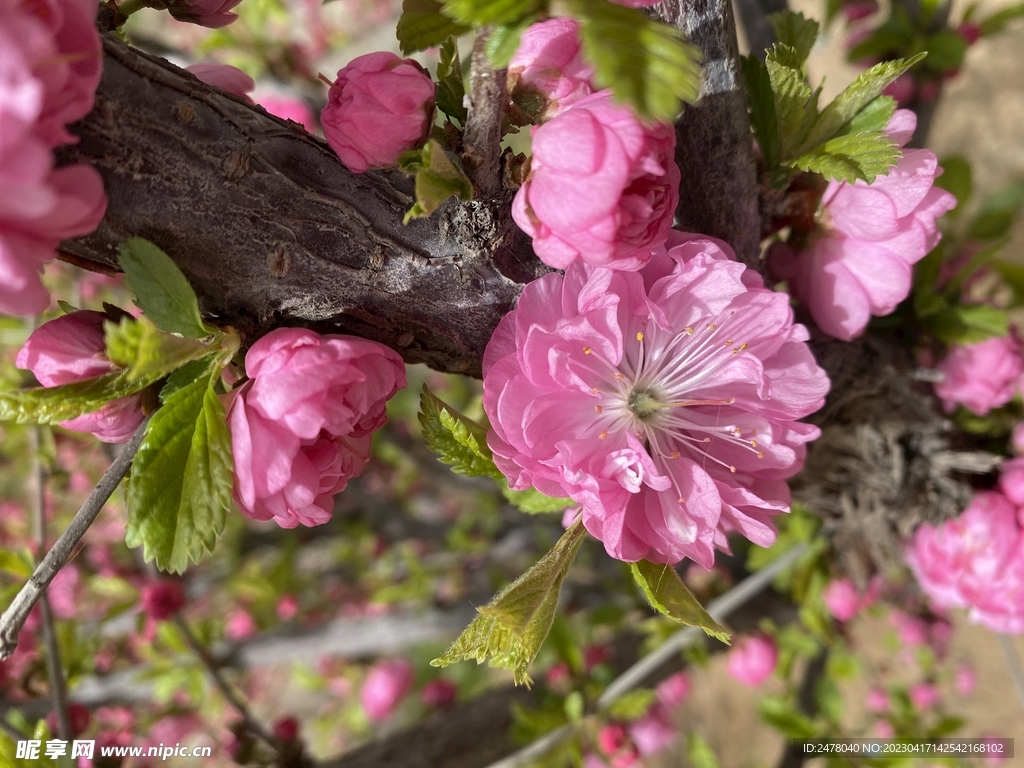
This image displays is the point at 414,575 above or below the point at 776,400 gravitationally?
below

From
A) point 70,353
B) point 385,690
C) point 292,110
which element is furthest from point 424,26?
point 385,690

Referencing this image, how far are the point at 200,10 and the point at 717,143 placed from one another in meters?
0.53

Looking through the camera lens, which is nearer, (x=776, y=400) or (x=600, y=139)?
(x=600, y=139)

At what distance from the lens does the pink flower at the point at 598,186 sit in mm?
494

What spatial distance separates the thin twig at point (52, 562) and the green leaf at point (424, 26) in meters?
0.43

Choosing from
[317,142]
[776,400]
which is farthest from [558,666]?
[317,142]

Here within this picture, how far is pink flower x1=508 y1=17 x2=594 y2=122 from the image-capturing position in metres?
0.57

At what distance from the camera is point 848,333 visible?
2.75ft

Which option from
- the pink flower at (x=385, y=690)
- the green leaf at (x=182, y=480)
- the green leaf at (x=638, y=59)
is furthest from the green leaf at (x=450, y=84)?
the pink flower at (x=385, y=690)

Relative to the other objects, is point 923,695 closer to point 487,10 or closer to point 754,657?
point 754,657

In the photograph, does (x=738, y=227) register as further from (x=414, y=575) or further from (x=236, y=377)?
(x=414, y=575)

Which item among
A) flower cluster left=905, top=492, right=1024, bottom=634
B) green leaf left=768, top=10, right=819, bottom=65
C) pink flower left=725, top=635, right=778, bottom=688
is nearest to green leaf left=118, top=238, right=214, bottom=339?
green leaf left=768, top=10, right=819, bottom=65

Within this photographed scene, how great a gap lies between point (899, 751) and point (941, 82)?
5.41 feet

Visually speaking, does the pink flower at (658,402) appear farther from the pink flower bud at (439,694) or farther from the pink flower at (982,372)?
the pink flower bud at (439,694)
